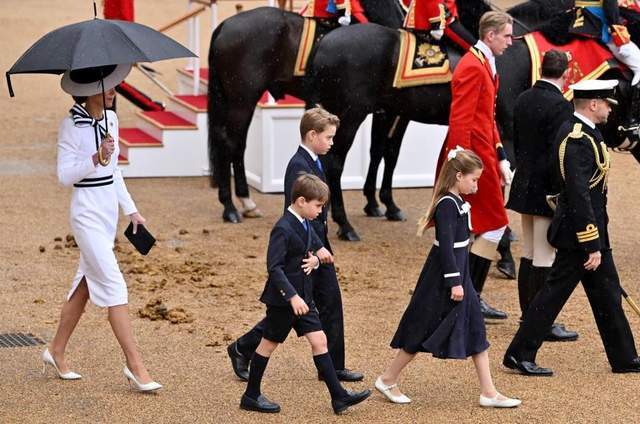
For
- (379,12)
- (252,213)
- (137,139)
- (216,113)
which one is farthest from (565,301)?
(137,139)

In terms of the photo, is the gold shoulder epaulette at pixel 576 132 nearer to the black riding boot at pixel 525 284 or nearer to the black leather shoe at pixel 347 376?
the black riding boot at pixel 525 284

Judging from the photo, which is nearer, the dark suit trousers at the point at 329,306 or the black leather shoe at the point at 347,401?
the black leather shoe at the point at 347,401

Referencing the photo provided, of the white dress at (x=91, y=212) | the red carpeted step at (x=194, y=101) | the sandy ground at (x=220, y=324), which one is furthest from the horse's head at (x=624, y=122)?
the red carpeted step at (x=194, y=101)

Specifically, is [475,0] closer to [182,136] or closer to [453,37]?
[453,37]

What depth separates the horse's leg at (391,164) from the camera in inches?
426

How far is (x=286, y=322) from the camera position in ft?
18.7

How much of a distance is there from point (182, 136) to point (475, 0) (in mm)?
3903

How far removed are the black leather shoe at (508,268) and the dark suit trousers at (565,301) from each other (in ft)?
7.33

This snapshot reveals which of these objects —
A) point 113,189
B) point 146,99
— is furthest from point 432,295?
point 146,99

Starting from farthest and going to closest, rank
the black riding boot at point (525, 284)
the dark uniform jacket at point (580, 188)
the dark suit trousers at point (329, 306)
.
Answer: the black riding boot at point (525, 284) < the dark uniform jacket at point (580, 188) < the dark suit trousers at point (329, 306)

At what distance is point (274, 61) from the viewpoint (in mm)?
10648

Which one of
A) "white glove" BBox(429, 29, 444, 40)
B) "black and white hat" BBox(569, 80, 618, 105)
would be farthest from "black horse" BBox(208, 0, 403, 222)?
"black and white hat" BBox(569, 80, 618, 105)

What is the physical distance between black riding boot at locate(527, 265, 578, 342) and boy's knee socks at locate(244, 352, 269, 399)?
185cm

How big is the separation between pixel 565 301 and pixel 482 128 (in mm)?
1375
